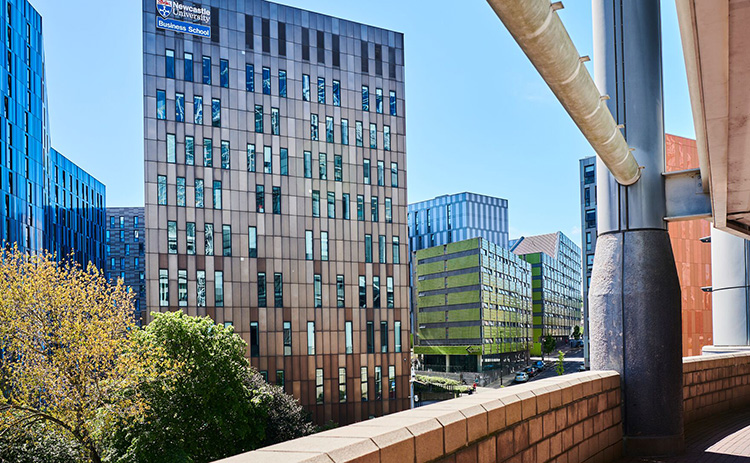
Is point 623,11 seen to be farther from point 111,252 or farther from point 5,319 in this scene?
point 111,252

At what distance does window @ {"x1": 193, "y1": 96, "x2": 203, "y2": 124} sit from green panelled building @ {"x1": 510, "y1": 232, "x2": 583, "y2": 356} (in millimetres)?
78087

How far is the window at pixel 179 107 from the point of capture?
44.3m

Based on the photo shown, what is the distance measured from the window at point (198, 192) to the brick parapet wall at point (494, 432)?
40.4 meters

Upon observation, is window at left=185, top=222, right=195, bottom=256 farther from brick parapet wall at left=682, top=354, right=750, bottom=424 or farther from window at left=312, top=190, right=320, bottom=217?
brick parapet wall at left=682, top=354, right=750, bottom=424

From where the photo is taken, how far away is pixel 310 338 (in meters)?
47.5

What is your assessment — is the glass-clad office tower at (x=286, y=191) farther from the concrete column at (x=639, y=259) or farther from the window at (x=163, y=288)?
the concrete column at (x=639, y=259)

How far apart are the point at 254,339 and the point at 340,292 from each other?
24.3 feet

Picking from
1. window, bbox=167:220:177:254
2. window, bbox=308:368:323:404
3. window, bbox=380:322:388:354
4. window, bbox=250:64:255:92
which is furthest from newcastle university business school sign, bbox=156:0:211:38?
window, bbox=308:368:323:404

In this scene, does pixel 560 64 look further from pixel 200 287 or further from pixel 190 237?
pixel 200 287

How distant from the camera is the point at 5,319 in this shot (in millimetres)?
21938

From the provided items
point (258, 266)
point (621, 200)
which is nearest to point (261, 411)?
point (258, 266)

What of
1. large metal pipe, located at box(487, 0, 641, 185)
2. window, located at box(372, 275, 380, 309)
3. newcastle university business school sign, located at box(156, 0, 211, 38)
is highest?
newcastle university business school sign, located at box(156, 0, 211, 38)

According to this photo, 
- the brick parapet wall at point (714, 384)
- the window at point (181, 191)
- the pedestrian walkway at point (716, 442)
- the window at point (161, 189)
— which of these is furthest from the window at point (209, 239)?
the pedestrian walkway at point (716, 442)

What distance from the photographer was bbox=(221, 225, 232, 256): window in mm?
45469
